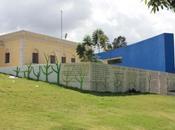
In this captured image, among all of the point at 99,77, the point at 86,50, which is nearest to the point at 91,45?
the point at 86,50

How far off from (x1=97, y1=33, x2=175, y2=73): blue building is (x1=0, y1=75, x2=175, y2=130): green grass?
66.1 ft

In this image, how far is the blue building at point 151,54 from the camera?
4278 cm

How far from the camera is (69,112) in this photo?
16.5 metres

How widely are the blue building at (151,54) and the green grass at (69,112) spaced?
2014 cm

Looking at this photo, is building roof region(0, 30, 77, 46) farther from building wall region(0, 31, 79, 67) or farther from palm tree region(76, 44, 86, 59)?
palm tree region(76, 44, 86, 59)

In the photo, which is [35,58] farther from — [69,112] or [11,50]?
[69,112]

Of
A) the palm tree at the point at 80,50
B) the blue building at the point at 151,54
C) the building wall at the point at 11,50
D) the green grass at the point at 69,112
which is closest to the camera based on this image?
the green grass at the point at 69,112

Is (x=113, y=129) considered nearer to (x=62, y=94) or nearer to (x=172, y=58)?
(x=62, y=94)

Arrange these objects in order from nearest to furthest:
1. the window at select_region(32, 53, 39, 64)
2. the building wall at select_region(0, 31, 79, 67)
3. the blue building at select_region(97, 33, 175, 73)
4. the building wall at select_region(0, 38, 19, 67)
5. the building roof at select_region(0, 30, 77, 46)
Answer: the building roof at select_region(0, 30, 77, 46), the building wall at select_region(0, 31, 79, 67), the building wall at select_region(0, 38, 19, 67), the window at select_region(32, 53, 39, 64), the blue building at select_region(97, 33, 175, 73)

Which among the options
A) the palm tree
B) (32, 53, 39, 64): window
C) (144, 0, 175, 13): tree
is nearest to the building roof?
(32, 53, 39, 64): window

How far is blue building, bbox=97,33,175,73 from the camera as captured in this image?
42.8 metres

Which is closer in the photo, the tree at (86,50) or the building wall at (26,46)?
the building wall at (26,46)

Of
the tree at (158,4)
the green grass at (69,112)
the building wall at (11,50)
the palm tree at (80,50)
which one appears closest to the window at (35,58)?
the building wall at (11,50)

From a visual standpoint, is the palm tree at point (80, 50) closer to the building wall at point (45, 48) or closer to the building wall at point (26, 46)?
the building wall at point (45, 48)
